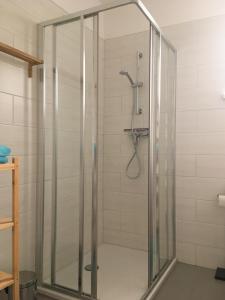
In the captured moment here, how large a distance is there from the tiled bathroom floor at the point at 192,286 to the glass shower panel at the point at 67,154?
2.46 feet

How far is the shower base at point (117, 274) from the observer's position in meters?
2.02

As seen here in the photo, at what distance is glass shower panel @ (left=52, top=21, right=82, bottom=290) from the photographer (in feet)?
6.60

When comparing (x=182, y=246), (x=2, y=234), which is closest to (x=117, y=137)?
(x=182, y=246)

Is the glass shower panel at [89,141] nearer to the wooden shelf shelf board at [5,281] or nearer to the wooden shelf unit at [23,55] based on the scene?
the wooden shelf unit at [23,55]

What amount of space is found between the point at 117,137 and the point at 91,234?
1.27 metres

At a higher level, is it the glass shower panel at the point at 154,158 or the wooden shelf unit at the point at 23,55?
the wooden shelf unit at the point at 23,55

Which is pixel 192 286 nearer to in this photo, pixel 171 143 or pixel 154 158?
pixel 154 158

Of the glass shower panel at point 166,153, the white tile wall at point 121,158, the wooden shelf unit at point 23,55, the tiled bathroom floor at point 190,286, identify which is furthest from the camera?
the white tile wall at point 121,158

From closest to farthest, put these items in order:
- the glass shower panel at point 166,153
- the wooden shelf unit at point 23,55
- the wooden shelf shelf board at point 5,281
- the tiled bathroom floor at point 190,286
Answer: the wooden shelf shelf board at point 5,281 < the wooden shelf unit at point 23,55 < the tiled bathroom floor at point 190,286 < the glass shower panel at point 166,153

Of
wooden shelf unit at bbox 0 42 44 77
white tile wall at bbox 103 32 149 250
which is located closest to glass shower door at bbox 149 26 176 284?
white tile wall at bbox 103 32 149 250

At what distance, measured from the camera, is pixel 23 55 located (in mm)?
1881

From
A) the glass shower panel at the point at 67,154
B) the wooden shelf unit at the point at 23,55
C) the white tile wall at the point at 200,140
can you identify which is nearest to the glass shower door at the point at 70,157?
the glass shower panel at the point at 67,154

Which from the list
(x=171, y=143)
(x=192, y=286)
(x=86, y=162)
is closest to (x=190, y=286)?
(x=192, y=286)

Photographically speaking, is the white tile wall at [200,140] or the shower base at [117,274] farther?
the white tile wall at [200,140]
